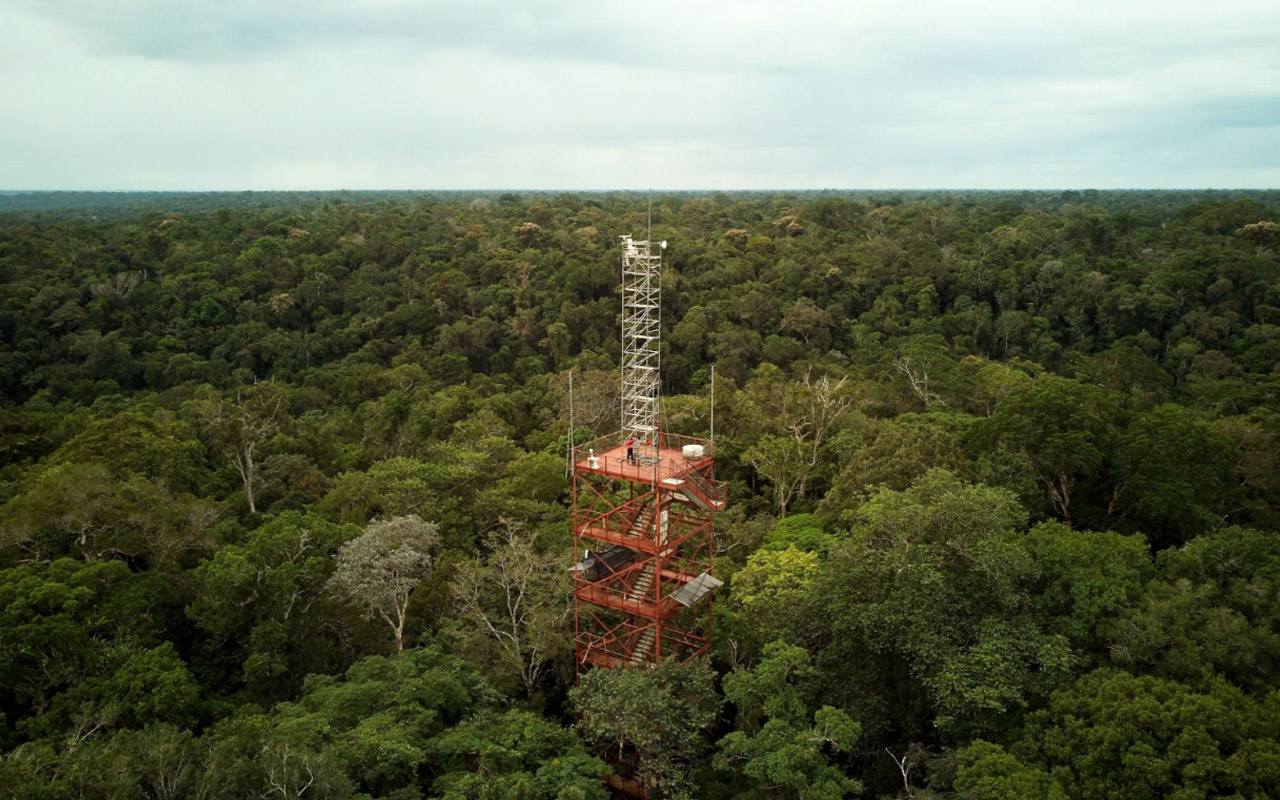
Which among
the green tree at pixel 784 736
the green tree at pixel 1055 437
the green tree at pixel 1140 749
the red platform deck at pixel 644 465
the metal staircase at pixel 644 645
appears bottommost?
the metal staircase at pixel 644 645

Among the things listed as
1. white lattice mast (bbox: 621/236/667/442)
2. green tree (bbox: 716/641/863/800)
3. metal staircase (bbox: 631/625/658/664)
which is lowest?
metal staircase (bbox: 631/625/658/664)

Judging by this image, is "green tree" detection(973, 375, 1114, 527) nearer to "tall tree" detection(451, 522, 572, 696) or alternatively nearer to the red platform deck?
the red platform deck

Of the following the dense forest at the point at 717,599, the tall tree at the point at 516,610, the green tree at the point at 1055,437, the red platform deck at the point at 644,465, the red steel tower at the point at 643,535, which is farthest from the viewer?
the green tree at the point at 1055,437

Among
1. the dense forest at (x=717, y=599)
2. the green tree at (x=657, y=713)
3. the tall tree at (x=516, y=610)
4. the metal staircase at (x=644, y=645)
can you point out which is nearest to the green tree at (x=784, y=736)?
the dense forest at (x=717, y=599)

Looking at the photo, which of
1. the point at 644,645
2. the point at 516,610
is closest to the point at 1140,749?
the point at 644,645

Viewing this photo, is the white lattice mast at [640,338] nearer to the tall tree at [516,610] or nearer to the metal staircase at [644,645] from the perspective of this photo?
the tall tree at [516,610]

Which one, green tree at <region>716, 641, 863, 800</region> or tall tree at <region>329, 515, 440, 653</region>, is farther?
tall tree at <region>329, 515, 440, 653</region>

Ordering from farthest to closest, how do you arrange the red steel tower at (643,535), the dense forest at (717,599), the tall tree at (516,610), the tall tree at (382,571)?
the tall tree at (382,571), the tall tree at (516,610), the red steel tower at (643,535), the dense forest at (717,599)

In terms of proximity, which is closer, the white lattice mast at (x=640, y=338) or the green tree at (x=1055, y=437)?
the white lattice mast at (x=640, y=338)

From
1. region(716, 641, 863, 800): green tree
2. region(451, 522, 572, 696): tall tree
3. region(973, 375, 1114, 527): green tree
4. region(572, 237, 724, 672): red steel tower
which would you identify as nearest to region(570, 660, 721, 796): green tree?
region(716, 641, 863, 800): green tree
